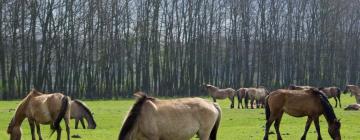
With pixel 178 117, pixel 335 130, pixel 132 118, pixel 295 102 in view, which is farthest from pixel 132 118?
pixel 295 102

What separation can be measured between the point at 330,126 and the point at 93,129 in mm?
10358

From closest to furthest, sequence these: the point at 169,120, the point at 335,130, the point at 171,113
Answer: the point at 169,120, the point at 171,113, the point at 335,130

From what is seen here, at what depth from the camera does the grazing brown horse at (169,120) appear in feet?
37.7

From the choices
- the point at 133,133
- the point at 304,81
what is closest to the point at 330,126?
the point at 133,133

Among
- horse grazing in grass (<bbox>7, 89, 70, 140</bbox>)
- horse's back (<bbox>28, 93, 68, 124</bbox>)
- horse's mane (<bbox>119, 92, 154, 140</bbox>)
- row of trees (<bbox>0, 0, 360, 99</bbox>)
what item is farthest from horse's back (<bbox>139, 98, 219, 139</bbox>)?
row of trees (<bbox>0, 0, 360, 99</bbox>)

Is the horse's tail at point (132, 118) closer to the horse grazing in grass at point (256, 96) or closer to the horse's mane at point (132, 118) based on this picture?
the horse's mane at point (132, 118)

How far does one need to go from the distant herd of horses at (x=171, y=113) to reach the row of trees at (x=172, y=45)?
36473 mm

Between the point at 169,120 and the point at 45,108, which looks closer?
the point at 169,120

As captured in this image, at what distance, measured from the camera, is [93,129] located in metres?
24.2

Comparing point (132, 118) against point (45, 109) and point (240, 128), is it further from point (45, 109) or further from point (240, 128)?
point (240, 128)

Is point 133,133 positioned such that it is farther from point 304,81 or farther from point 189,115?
point 304,81

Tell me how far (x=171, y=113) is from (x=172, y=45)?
60.3 metres

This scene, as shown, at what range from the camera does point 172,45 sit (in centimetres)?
7219

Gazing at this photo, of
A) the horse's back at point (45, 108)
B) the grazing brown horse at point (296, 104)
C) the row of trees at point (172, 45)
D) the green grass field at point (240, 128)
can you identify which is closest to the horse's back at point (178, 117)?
the grazing brown horse at point (296, 104)
